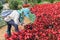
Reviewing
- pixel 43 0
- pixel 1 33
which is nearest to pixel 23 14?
pixel 1 33

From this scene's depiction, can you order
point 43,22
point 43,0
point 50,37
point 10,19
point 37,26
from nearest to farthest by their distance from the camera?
point 50,37, point 10,19, point 37,26, point 43,22, point 43,0

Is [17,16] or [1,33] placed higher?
[17,16]

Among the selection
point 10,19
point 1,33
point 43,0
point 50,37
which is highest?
point 10,19

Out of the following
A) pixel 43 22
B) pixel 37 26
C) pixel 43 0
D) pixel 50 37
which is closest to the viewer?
pixel 50 37

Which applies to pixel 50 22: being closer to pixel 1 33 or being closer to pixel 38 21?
pixel 38 21

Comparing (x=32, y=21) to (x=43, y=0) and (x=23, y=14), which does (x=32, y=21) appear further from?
(x=43, y=0)

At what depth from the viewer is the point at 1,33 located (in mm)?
11406

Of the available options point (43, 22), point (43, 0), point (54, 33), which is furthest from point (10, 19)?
point (43, 0)

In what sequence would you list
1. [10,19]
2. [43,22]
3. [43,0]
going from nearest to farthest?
1. [10,19]
2. [43,22]
3. [43,0]

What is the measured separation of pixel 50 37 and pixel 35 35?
0.55 meters

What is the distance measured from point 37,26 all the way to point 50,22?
0.83m

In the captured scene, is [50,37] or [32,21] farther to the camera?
[32,21]

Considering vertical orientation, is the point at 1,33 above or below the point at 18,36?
below

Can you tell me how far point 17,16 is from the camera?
8656mm
